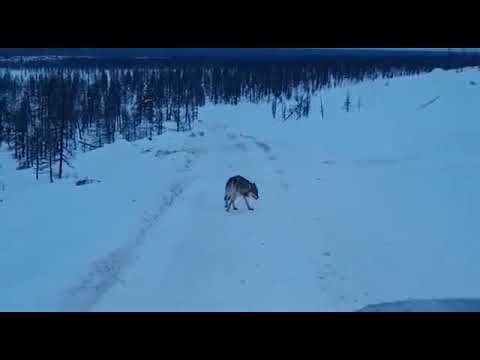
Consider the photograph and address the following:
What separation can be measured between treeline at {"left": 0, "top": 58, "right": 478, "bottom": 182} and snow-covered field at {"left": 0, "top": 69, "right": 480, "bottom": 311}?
359cm

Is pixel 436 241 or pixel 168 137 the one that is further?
pixel 168 137

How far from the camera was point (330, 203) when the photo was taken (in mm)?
7246

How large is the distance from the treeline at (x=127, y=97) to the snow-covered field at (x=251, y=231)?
359 centimetres

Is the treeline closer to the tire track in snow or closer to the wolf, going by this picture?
the wolf

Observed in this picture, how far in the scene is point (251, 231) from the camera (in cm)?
609

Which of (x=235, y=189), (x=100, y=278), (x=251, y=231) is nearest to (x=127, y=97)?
(x=235, y=189)

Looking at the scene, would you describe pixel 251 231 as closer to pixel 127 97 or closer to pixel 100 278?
pixel 100 278

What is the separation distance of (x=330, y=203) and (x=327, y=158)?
3722mm

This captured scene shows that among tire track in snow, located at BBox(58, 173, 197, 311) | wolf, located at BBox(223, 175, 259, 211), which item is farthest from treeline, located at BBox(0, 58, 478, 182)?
tire track in snow, located at BBox(58, 173, 197, 311)

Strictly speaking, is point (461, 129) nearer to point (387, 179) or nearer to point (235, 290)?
point (387, 179)

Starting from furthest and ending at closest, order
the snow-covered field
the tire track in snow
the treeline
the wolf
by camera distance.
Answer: the treeline
the wolf
the snow-covered field
the tire track in snow

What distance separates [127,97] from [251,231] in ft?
68.5

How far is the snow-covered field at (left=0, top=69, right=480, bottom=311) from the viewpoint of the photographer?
456 centimetres
